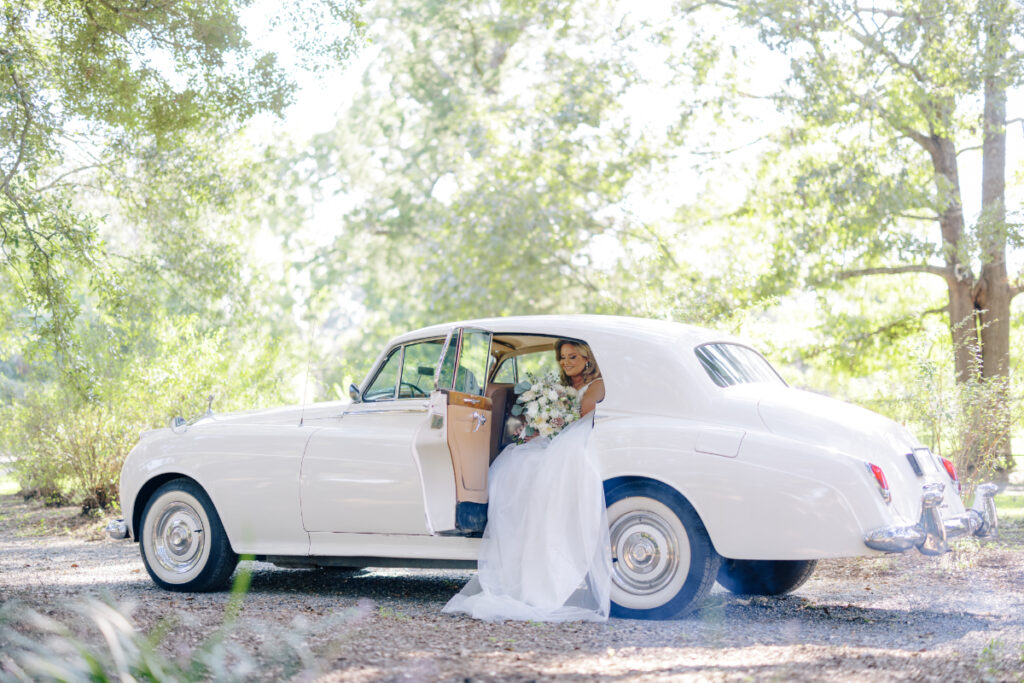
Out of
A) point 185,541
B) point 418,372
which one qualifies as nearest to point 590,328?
point 418,372

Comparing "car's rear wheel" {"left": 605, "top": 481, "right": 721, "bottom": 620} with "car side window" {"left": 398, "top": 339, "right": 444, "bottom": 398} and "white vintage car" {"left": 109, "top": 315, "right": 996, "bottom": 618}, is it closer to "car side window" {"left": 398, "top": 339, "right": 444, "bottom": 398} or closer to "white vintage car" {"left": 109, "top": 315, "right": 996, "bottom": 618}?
"white vintage car" {"left": 109, "top": 315, "right": 996, "bottom": 618}

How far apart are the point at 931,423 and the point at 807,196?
7.55 meters

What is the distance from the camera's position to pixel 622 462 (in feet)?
20.2

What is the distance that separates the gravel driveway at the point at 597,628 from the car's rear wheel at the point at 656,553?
7.2 inches

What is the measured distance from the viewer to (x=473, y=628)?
18.7 ft

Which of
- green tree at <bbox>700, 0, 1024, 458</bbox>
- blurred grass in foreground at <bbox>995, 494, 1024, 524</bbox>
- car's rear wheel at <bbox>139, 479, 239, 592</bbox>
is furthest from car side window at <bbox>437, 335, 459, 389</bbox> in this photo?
green tree at <bbox>700, 0, 1024, 458</bbox>

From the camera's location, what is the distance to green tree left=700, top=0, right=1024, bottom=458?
1364 cm

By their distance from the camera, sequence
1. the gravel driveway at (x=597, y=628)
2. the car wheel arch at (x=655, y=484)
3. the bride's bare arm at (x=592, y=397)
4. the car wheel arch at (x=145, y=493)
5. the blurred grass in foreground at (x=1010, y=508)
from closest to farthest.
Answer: the gravel driveway at (x=597, y=628), the car wheel arch at (x=655, y=484), the bride's bare arm at (x=592, y=397), the car wheel arch at (x=145, y=493), the blurred grass in foreground at (x=1010, y=508)

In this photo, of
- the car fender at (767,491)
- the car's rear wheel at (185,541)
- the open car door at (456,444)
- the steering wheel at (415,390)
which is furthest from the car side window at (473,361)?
the car's rear wheel at (185,541)

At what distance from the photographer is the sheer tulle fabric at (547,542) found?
6086mm

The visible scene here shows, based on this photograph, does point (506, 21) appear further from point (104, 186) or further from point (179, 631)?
point (179, 631)

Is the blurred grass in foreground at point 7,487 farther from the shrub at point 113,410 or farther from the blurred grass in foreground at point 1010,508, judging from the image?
the blurred grass in foreground at point 1010,508

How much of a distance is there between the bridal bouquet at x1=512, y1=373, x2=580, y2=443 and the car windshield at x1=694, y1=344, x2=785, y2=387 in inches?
38.1

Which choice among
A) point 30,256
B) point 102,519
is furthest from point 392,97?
point 30,256
